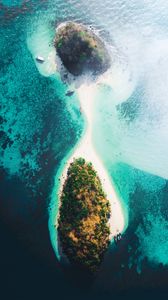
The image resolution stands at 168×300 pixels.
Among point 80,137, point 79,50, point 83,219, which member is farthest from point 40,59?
A: point 83,219

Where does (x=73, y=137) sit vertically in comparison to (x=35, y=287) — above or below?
above

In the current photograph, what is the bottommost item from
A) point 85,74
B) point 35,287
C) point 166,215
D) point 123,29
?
point 35,287

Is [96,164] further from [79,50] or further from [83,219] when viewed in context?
[79,50]

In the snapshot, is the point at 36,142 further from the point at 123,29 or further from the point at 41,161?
the point at 123,29

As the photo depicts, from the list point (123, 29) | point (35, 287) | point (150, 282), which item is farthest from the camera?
point (123, 29)

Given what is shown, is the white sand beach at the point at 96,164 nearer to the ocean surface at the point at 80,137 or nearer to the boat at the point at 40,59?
the ocean surface at the point at 80,137

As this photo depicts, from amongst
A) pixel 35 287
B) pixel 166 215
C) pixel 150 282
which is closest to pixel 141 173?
pixel 166 215

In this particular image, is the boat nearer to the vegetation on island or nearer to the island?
the island

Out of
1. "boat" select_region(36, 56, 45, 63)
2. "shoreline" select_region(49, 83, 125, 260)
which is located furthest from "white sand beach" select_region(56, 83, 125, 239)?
"boat" select_region(36, 56, 45, 63)
